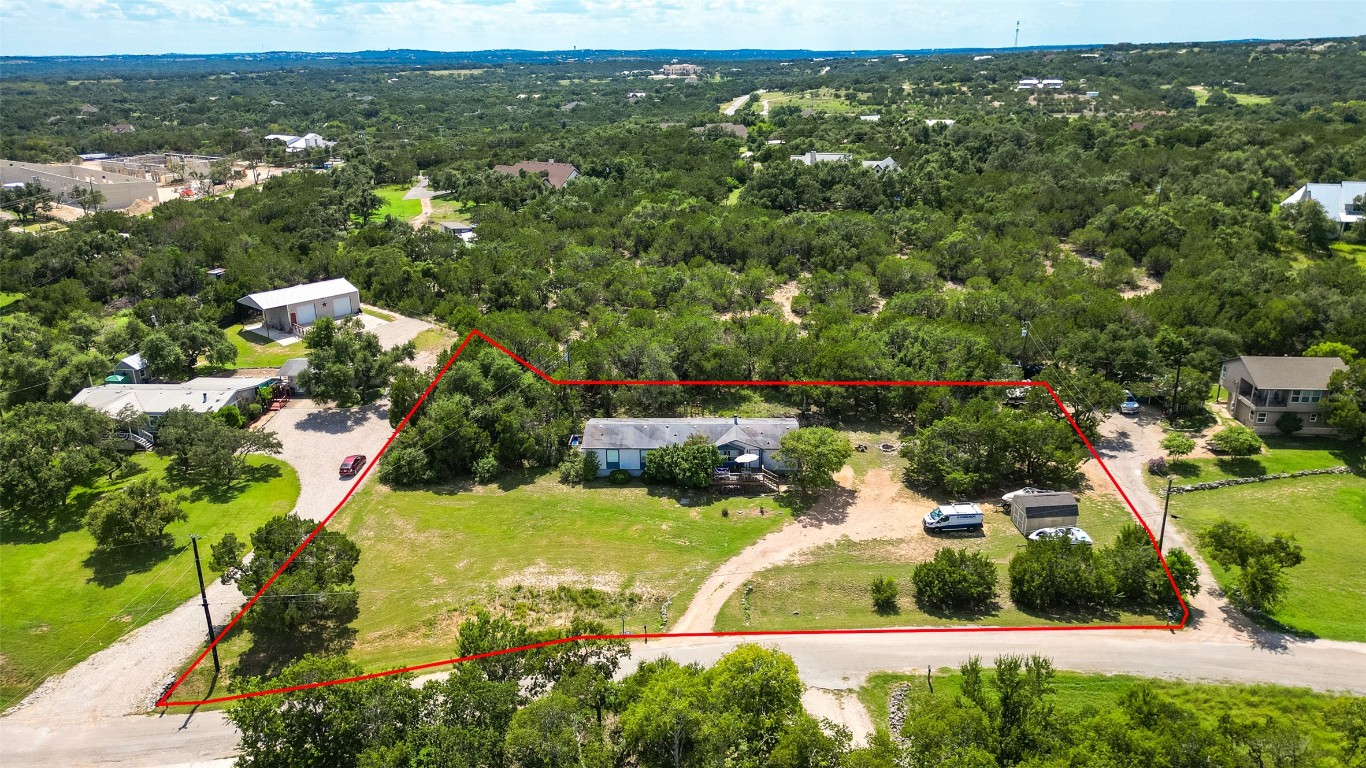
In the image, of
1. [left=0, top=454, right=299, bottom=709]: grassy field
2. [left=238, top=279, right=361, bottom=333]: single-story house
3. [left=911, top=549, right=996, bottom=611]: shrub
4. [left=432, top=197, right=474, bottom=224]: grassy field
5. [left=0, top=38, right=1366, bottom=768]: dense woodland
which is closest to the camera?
[left=0, top=38, right=1366, bottom=768]: dense woodland

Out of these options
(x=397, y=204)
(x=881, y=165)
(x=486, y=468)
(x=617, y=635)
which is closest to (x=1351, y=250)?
(x=881, y=165)

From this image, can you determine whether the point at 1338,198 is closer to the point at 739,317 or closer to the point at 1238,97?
the point at 739,317

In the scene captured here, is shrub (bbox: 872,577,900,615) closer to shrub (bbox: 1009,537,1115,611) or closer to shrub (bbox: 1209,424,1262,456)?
shrub (bbox: 1009,537,1115,611)

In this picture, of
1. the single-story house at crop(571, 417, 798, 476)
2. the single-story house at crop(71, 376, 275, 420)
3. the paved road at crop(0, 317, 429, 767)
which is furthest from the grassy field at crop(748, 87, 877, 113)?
the paved road at crop(0, 317, 429, 767)

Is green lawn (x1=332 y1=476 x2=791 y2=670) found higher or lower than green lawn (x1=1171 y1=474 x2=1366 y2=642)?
lower

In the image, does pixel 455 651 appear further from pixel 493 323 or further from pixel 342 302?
pixel 342 302

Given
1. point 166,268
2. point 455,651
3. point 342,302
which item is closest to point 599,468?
point 455,651
